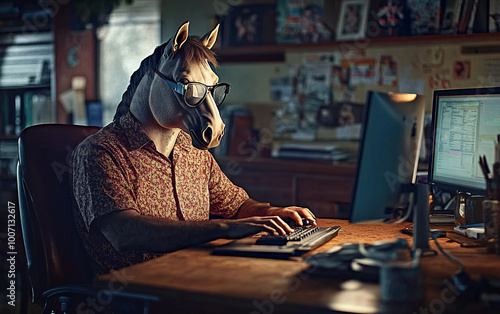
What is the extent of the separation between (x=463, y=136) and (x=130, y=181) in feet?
3.17

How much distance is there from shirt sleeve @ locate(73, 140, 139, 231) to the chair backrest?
129 mm

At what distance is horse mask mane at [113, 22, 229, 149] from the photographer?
167cm

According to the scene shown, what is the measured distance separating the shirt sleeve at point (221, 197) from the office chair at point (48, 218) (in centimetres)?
47

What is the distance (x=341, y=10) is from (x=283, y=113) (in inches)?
28.8

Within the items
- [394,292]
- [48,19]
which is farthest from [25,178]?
[48,19]

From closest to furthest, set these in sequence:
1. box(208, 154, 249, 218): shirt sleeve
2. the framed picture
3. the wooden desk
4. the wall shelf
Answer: the wooden desk → box(208, 154, 249, 218): shirt sleeve → the wall shelf → the framed picture

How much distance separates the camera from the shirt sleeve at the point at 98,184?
1.48 m

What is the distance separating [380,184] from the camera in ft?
4.31

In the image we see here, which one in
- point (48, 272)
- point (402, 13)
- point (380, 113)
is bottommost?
point (48, 272)

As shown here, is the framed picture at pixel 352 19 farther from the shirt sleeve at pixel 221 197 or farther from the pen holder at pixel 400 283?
the pen holder at pixel 400 283

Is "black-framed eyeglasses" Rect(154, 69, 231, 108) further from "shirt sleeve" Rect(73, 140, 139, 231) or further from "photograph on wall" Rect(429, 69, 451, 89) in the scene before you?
"photograph on wall" Rect(429, 69, 451, 89)

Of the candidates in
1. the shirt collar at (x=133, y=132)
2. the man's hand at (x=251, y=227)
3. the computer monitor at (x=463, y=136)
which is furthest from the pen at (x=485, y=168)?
the shirt collar at (x=133, y=132)

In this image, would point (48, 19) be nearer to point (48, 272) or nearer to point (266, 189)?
point (266, 189)

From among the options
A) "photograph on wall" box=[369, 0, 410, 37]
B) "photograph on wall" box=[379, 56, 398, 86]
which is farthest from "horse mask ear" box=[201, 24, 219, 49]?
"photograph on wall" box=[379, 56, 398, 86]
